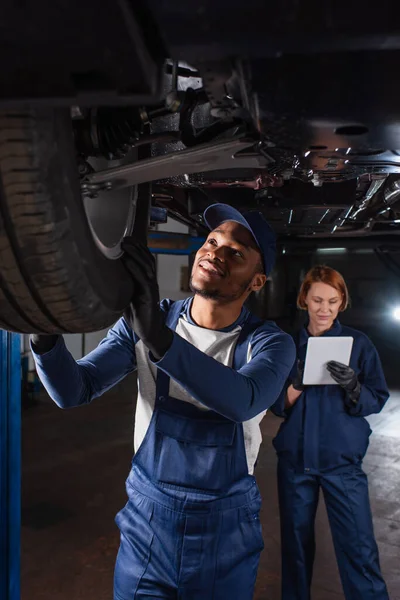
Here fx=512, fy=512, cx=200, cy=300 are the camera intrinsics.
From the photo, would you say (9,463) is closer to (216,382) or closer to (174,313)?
(174,313)

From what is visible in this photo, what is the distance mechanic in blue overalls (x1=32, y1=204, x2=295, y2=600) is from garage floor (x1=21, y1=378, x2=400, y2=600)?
98 cm

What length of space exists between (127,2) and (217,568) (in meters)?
1.23

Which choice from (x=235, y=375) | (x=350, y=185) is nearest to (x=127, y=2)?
(x=235, y=375)

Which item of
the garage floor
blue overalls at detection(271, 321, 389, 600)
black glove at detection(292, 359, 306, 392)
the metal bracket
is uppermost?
the metal bracket

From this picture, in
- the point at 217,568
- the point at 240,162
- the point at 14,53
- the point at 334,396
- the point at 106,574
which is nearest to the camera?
the point at 14,53

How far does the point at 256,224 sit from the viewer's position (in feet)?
5.19

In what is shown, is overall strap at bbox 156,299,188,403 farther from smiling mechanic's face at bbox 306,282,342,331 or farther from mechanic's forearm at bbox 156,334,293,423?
smiling mechanic's face at bbox 306,282,342,331

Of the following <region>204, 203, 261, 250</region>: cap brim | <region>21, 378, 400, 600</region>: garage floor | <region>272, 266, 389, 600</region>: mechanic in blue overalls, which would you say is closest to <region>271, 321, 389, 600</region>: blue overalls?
<region>272, 266, 389, 600</region>: mechanic in blue overalls

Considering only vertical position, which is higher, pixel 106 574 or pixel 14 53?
pixel 14 53

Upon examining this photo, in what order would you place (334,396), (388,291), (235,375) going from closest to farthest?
1. (235,375)
2. (334,396)
3. (388,291)

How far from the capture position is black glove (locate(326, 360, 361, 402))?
6.42 ft

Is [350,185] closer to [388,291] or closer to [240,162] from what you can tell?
[240,162]

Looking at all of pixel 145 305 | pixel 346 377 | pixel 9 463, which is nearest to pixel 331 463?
pixel 346 377

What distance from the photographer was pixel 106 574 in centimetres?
221
